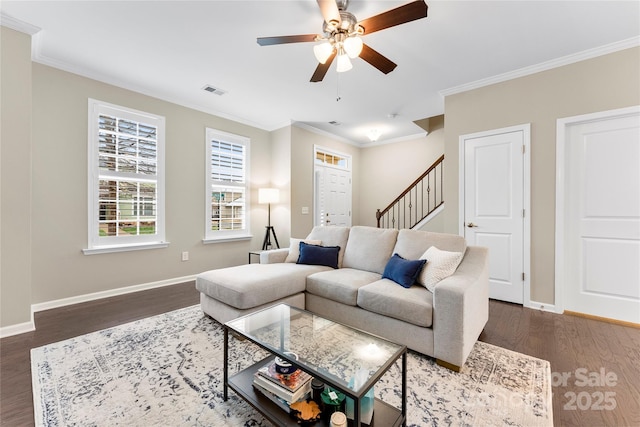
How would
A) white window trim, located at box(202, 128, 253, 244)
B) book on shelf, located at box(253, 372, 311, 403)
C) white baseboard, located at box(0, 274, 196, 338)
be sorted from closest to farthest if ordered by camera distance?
book on shelf, located at box(253, 372, 311, 403) → white baseboard, located at box(0, 274, 196, 338) → white window trim, located at box(202, 128, 253, 244)

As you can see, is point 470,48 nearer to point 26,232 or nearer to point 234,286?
point 234,286

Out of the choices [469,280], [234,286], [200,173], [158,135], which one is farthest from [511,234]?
[158,135]

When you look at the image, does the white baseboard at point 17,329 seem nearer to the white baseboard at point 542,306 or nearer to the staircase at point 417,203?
the staircase at point 417,203

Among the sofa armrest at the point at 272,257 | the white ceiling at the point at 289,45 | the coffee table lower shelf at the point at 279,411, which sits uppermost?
the white ceiling at the point at 289,45

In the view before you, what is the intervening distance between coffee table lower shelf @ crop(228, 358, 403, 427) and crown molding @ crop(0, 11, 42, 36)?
3473mm

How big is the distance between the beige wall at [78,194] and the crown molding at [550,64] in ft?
12.8

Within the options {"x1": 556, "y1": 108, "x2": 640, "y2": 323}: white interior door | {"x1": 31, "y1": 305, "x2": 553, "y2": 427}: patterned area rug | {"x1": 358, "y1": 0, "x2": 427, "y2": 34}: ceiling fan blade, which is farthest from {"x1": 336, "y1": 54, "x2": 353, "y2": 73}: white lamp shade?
{"x1": 556, "y1": 108, "x2": 640, "y2": 323}: white interior door

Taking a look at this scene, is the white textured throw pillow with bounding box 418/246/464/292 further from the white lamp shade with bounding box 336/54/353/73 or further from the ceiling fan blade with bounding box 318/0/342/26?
the ceiling fan blade with bounding box 318/0/342/26

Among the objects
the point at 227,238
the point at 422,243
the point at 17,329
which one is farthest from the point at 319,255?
the point at 17,329

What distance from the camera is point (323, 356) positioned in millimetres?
1354

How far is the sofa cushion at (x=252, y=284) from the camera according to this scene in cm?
226

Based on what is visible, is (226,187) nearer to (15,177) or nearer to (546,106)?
(15,177)

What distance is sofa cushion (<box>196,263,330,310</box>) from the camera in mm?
2262

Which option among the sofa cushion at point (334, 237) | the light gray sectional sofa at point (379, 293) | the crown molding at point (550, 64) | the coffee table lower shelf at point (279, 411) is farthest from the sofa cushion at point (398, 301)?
the crown molding at point (550, 64)
